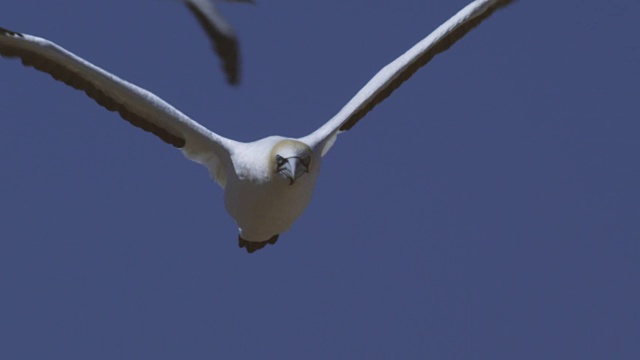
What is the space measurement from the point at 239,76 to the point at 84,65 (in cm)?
579

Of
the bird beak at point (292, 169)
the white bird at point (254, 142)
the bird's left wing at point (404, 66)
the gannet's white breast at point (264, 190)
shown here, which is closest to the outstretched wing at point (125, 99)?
the white bird at point (254, 142)

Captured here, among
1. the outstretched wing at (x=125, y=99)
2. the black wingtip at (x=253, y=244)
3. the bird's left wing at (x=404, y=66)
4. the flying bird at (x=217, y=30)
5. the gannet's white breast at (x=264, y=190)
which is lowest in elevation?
the flying bird at (x=217, y=30)

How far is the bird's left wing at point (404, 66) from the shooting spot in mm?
15125

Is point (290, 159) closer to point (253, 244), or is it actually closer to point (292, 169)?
point (292, 169)

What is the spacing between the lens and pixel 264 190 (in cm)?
1413

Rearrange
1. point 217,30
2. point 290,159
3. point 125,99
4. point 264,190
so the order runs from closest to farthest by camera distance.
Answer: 1. point 217,30
2. point 290,159
3. point 264,190
4. point 125,99

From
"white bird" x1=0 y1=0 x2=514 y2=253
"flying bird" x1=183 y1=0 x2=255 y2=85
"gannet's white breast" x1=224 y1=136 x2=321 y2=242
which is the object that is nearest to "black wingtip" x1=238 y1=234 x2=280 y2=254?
"white bird" x1=0 y1=0 x2=514 y2=253

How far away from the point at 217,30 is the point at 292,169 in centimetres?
726

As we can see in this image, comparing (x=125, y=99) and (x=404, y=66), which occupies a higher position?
(x=404, y=66)

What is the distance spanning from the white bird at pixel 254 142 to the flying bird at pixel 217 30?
5962mm

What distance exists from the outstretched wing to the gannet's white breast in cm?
43

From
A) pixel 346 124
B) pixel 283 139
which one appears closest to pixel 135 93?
pixel 283 139

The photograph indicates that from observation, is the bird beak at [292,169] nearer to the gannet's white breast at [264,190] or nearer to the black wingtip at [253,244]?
the gannet's white breast at [264,190]

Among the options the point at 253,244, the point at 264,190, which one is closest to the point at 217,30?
the point at 264,190
